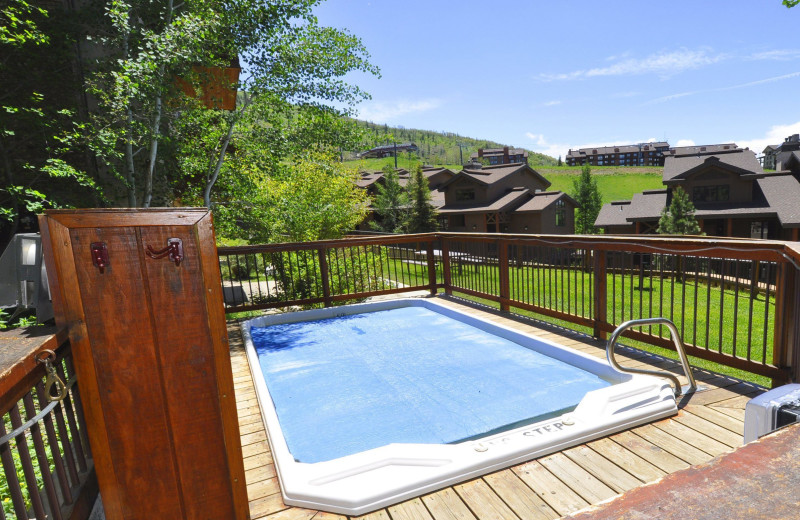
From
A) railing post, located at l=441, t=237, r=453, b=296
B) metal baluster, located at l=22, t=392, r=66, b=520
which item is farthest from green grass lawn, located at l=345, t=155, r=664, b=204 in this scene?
metal baluster, located at l=22, t=392, r=66, b=520

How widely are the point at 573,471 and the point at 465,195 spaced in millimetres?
31575

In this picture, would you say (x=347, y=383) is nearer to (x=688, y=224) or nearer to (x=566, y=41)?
(x=688, y=224)

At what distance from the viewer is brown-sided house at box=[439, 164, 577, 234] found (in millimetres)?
30172

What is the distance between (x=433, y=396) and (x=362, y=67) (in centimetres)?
645

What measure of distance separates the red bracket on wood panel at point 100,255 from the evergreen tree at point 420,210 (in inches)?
1072

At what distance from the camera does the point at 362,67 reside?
7789 mm

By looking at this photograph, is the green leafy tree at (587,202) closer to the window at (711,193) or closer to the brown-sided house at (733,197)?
the brown-sided house at (733,197)

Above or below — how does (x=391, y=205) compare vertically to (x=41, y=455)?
Result: above

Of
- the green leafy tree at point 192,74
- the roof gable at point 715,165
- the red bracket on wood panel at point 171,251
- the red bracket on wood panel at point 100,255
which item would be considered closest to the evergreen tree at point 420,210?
the roof gable at point 715,165

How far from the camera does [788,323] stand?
276cm

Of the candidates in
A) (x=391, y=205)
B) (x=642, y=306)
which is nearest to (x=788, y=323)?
(x=642, y=306)

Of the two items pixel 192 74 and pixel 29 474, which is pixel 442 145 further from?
pixel 29 474

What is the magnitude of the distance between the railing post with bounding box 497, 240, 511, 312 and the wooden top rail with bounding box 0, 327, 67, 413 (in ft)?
16.0

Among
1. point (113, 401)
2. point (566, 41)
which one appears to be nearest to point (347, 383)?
point (113, 401)
